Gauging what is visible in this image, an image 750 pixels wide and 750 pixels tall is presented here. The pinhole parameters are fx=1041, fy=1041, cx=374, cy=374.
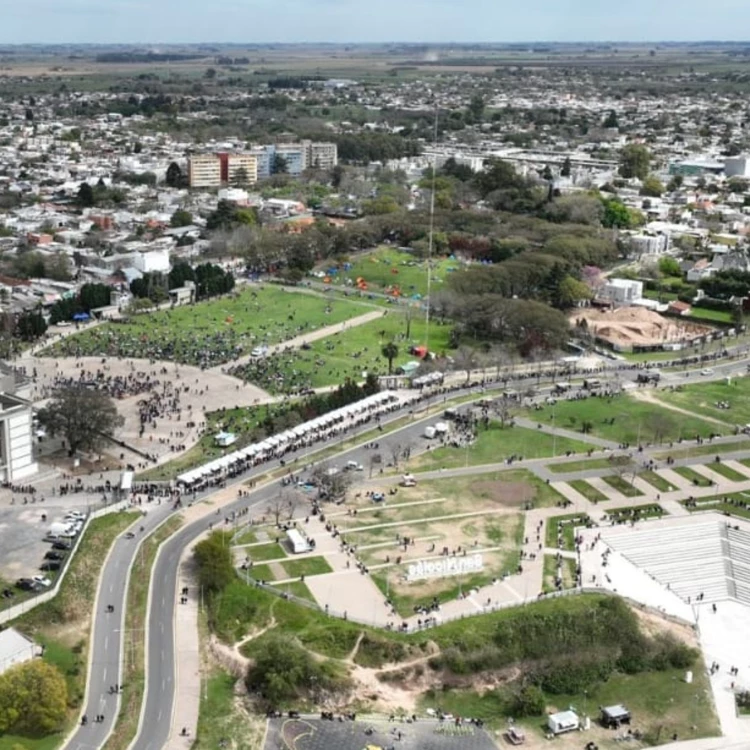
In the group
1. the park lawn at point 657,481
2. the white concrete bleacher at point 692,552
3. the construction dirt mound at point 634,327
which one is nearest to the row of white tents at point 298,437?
the park lawn at point 657,481

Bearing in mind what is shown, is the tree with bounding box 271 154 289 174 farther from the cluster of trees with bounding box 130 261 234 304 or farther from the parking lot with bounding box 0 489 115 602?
the parking lot with bounding box 0 489 115 602

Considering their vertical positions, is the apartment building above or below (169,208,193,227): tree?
above

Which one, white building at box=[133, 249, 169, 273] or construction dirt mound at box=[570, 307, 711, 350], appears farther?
white building at box=[133, 249, 169, 273]

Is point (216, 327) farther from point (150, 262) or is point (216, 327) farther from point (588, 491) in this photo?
point (588, 491)

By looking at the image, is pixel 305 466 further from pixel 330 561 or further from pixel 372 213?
pixel 372 213

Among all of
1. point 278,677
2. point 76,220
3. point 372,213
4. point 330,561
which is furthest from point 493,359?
point 76,220

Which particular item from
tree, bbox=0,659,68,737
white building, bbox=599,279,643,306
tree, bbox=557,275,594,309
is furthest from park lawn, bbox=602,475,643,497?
white building, bbox=599,279,643,306

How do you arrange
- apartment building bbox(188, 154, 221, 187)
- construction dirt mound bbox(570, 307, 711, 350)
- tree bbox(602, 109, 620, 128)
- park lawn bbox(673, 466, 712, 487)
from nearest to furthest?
park lawn bbox(673, 466, 712, 487) < construction dirt mound bbox(570, 307, 711, 350) < apartment building bbox(188, 154, 221, 187) < tree bbox(602, 109, 620, 128)
